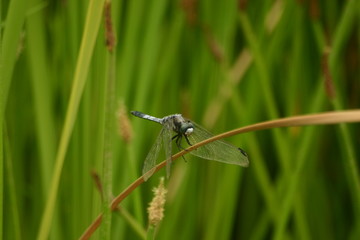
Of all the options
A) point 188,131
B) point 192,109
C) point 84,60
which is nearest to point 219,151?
point 188,131

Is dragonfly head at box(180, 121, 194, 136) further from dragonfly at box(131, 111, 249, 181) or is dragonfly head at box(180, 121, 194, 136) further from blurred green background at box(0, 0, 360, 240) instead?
blurred green background at box(0, 0, 360, 240)

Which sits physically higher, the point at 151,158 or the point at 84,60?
the point at 84,60

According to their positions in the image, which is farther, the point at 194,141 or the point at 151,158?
the point at 194,141

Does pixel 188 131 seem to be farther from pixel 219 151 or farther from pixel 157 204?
pixel 157 204

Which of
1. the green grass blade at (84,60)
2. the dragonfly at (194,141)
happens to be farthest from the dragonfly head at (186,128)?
the green grass blade at (84,60)

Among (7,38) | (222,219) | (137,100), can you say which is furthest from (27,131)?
(7,38)

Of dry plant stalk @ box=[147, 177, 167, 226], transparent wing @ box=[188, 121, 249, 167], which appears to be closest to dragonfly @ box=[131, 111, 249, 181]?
transparent wing @ box=[188, 121, 249, 167]
